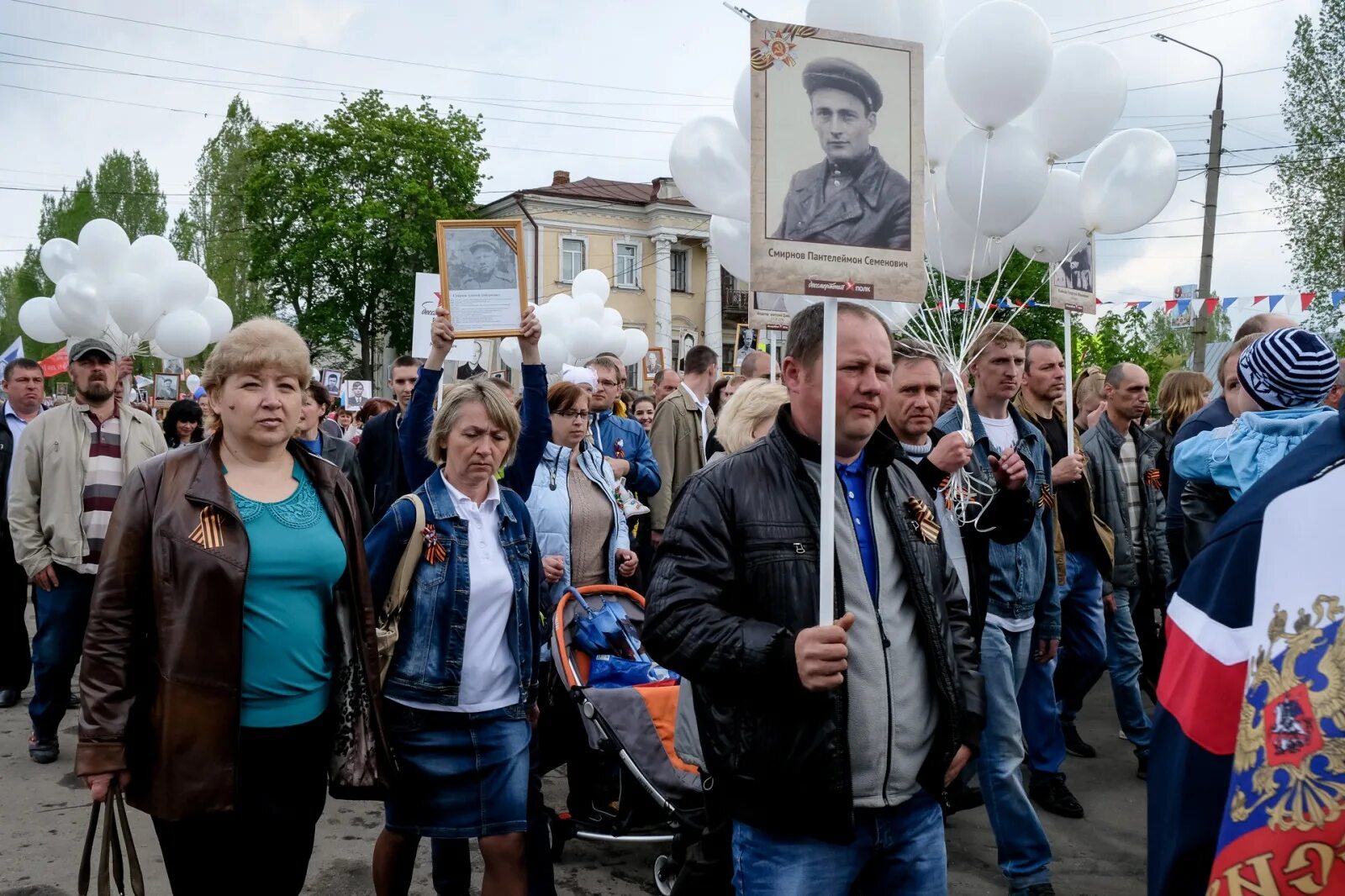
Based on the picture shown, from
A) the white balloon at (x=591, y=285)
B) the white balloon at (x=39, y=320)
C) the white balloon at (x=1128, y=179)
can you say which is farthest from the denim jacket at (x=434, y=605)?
the white balloon at (x=39, y=320)

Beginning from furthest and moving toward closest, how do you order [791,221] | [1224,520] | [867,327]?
[867,327] < [791,221] < [1224,520]

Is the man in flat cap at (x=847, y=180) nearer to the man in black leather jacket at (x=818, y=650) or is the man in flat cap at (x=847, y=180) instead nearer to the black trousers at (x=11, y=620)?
the man in black leather jacket at (x=818, y=650)

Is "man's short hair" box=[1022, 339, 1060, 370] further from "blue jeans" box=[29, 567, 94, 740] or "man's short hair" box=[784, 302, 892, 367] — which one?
"blue jeans" box=[29, 567, 94, 740]

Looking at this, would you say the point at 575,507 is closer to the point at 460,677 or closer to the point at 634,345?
the point at 460,677

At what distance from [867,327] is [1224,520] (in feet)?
5.35

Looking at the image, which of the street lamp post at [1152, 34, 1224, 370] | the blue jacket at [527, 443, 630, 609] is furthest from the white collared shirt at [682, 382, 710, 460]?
the street lamp post at [1152, 34, 1224, 370]

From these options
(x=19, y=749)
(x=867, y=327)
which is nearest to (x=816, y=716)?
(x=867, y=327)

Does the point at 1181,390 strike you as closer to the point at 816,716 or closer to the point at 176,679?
the point at 816,716

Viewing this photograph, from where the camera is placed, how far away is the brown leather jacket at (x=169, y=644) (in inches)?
115

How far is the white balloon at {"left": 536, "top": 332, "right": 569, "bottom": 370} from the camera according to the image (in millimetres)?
12508

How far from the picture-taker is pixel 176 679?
2932 millimetres

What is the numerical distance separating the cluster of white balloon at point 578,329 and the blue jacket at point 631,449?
16.5 ft

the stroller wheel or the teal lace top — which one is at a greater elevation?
the teal lace top

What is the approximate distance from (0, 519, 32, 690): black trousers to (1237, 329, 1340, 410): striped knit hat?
7550 millimetres
